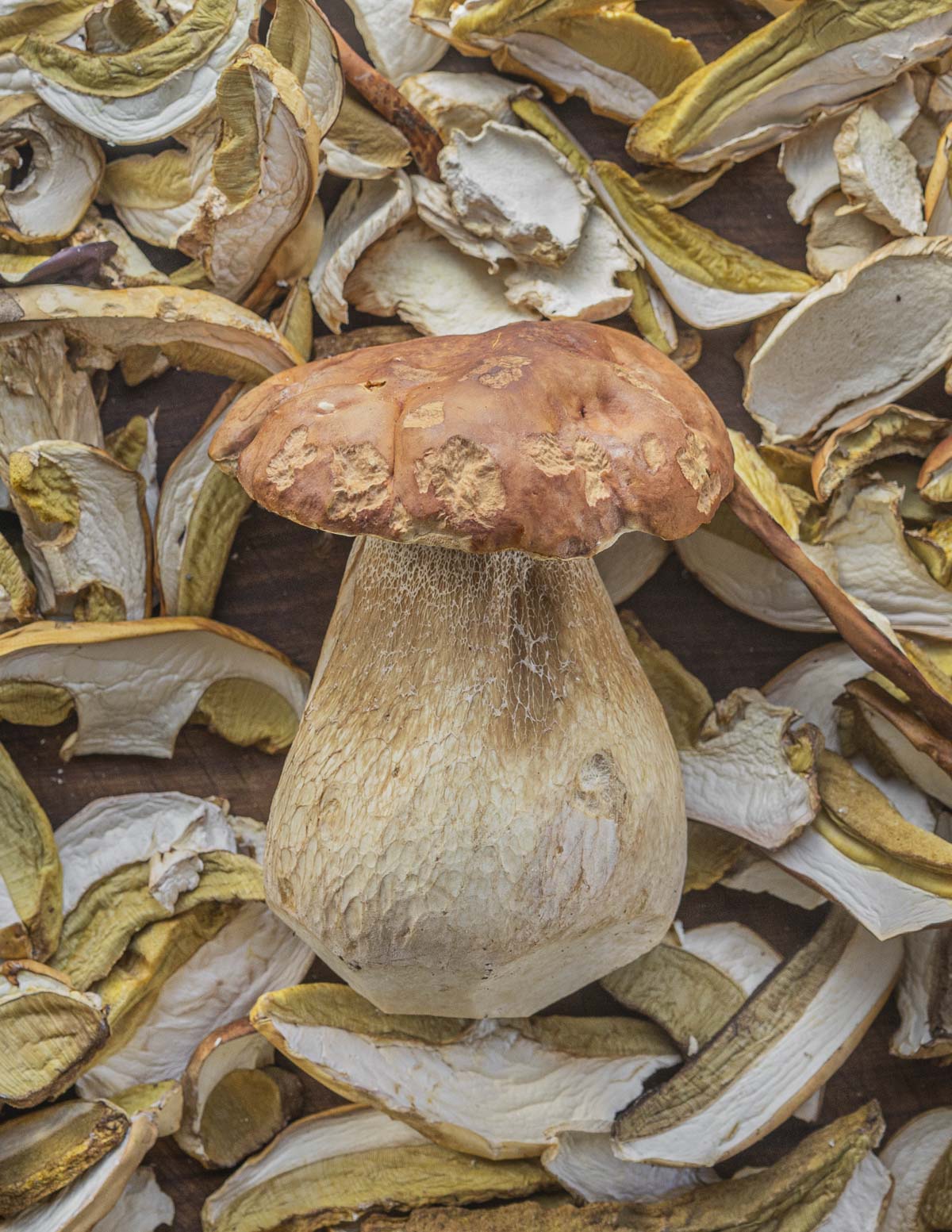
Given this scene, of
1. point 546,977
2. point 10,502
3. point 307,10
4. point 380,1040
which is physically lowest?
point 380,1040

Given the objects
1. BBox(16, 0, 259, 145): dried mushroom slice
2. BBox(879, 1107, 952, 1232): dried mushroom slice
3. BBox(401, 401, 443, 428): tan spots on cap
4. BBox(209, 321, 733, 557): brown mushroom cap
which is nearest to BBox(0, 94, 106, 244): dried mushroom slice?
BBox(16, 0, 259, 145): dried mushroom slice

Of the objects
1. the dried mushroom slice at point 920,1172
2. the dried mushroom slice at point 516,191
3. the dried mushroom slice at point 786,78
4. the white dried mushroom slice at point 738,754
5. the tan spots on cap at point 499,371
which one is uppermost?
the dried mushroom slice at point 786,78

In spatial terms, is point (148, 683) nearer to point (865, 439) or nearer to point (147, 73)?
point (147, 73)

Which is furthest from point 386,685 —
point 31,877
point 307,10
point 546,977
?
point 307,10

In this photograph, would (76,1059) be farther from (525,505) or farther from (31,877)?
(525,505)

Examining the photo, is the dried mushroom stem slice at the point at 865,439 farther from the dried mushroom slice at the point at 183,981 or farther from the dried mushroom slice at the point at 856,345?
the dried mushroom slice at the point at 183,981

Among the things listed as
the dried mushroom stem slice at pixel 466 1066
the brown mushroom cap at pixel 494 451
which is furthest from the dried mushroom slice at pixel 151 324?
the dried mushroom stem slice at pixel 466 1066

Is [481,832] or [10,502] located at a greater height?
[10,502]
